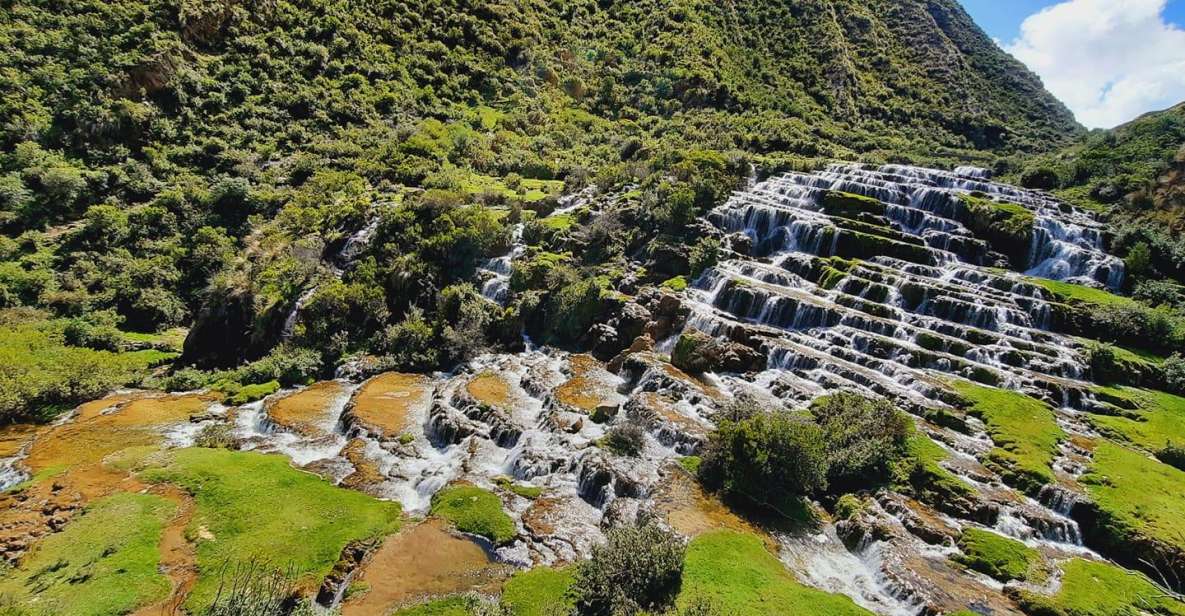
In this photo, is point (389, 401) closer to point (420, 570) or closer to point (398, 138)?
point (420, 570)

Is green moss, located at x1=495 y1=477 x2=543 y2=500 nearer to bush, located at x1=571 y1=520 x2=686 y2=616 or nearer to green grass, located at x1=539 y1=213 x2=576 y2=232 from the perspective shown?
bush, located at x1=571 y1=520 x2=686 y2=616

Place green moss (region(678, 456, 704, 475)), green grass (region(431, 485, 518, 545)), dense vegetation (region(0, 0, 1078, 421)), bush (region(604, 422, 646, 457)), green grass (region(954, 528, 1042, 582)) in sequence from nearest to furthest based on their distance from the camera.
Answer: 1. green grass (region(954, 528, 1042, 582))
2. green grass (region(431, 485, 518, 545))
3. green moss (region(678, 456, 704, 475))
4. bush (region(604, 422, 646, 457))
5. dense vegetation (region(0, 0, 1078, 421))

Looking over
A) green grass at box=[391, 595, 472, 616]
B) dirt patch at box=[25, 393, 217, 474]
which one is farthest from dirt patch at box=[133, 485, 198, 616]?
dirt patch at box=[25, 393, 217, 474]

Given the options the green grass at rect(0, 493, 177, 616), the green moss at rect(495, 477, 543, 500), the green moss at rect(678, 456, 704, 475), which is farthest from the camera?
the green moss at rect(678, 456, 704, 475)

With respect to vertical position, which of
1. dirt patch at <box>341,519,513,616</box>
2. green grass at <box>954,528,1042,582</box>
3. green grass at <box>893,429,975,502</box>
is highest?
green grass at <box>893,429,975,502</box>

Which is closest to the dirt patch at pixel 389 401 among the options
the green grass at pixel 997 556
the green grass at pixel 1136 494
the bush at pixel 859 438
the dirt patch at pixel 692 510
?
the dirt patch at pixel 692 510

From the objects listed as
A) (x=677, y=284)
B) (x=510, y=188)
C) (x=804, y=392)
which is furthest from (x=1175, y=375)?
(x=510, y=188)

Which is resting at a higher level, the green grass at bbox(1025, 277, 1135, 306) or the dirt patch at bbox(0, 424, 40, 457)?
the green grass at bbox(1025, 277, 1135, 306)

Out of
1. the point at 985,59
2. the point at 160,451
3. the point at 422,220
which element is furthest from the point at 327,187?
the point at 985,59

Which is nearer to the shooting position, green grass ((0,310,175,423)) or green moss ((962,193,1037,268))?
green grass ((0,310,175,423))
